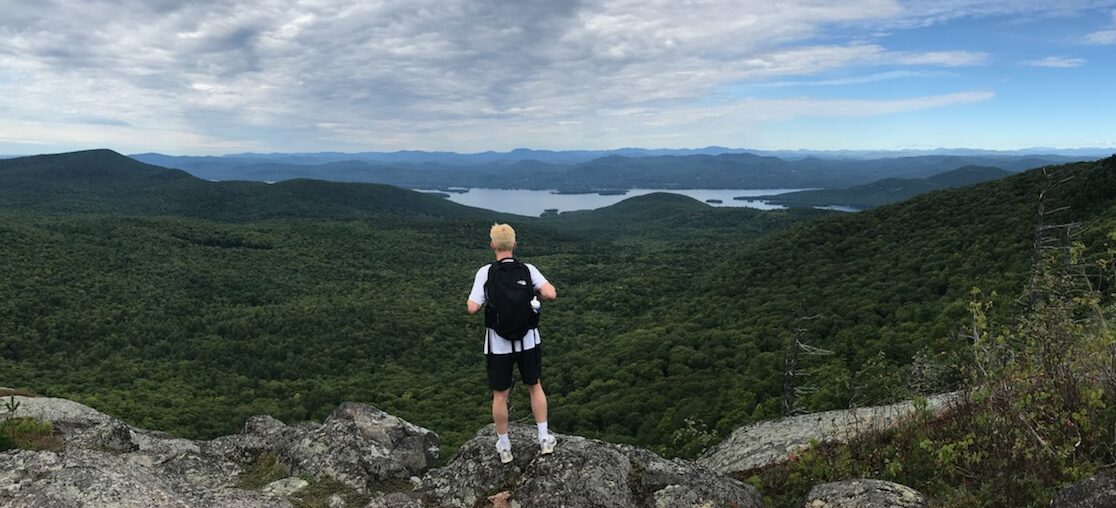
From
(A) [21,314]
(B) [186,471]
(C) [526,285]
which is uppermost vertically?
(C) [526,285]

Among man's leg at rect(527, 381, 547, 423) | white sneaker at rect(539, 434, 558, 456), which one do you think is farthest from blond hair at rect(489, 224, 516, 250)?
white sneaker at rect(539, 434, 558, 456)

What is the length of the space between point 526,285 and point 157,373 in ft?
211

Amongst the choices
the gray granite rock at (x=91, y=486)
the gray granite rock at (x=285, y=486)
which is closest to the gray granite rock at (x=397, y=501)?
the gray granite rock at (x=91, y=486)

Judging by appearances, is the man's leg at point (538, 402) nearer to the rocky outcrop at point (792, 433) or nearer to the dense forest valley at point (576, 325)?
the rocky outcrop at point (792, 433)

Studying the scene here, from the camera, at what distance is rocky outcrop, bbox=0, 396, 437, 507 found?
6.66m

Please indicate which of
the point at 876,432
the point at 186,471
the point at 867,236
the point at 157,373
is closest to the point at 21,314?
the point at 157,373

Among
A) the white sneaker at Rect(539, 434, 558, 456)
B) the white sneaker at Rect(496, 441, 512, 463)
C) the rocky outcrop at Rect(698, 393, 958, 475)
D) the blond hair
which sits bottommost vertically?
the rocky outcrop at Rect(698, 393, 958, 475)

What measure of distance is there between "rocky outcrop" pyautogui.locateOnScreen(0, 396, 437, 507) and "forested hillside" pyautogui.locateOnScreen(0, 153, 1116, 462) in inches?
332

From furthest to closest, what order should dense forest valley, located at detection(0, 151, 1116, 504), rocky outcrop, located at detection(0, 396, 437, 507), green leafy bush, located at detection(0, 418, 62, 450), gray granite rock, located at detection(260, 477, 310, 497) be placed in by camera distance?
1. dense forest valley, located at detection(0, 151, 1116, 504)
2. green leafy bush, located at detection(0, 418, 62, 450)
3. gray granite rock, located at detection(260, 477, 310, 497)
4. rocky outcrop, located at detection(0, 396, 437, 507)

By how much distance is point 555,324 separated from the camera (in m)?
75.1

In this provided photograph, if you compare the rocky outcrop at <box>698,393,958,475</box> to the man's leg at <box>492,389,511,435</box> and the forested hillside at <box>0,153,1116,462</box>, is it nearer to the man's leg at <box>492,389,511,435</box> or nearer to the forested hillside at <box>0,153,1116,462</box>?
the forested hillside at <box>0,153,1116,462</box>

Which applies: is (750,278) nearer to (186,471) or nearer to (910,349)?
(910,349)

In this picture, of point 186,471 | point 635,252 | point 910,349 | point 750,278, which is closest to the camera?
point 186,471

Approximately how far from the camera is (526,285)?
6.95m
